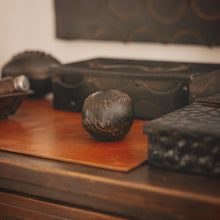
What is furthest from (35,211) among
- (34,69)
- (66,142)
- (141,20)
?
(141,20)

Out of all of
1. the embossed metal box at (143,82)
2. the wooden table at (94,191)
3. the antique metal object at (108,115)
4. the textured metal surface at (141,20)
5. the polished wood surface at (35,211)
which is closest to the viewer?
the wooden table at (94,191)

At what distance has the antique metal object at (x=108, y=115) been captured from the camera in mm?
875

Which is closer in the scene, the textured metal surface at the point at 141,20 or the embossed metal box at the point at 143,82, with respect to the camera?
the embossed metal box at the point at 143,82

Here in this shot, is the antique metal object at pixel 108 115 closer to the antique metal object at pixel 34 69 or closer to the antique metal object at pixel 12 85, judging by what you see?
the antique metal object at pixel 12 85

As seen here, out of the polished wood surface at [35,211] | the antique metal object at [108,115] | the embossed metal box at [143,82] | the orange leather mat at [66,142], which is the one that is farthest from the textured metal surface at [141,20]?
the polished wood surface at [35,211]

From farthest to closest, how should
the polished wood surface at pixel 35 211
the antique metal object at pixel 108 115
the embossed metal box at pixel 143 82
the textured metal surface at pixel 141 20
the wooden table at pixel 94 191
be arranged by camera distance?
the textured metal surface at pixel 141 20
the embossed metal box at pixel 143 82
the antique metal object at pixel 108 115
the polished wood surface at pixel 35 211
the wooden table at pixel 94 191

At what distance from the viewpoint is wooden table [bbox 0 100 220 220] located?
0.65 m

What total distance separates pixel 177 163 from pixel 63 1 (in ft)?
3.20

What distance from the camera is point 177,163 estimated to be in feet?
2.37

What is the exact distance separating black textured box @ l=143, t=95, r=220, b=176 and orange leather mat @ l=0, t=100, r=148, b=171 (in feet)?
0.19

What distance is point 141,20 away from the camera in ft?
4.55

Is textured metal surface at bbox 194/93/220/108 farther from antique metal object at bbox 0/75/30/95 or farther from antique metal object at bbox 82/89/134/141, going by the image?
antique metal object at bbox 0/75/30/95

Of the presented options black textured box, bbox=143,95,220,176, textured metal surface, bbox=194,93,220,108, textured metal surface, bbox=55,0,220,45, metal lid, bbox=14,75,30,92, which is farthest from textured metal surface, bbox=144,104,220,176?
textured metal surface, bbox=55,0,220,45

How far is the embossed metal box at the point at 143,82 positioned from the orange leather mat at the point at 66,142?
5cm
